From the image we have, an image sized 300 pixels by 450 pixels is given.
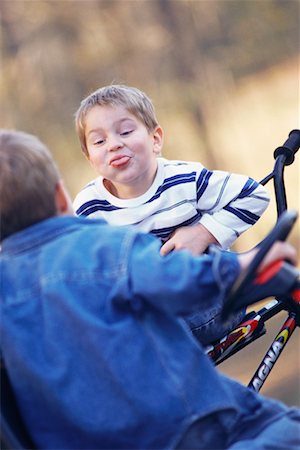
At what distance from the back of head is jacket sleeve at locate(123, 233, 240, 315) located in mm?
220

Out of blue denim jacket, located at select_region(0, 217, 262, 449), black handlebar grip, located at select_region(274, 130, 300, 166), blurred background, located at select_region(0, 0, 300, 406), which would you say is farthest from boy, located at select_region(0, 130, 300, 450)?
blurred background, located at select_region(0, 0, 300, 406)

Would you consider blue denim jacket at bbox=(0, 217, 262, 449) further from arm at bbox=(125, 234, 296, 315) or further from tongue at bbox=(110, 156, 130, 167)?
tongue at bbox=(110, 156, 130, 167)

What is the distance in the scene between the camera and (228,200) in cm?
273

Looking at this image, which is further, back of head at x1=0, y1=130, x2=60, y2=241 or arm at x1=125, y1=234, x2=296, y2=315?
back of head at x1=0, y1=130, x2=60, y2=241

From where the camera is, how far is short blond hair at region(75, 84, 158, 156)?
2711 mm

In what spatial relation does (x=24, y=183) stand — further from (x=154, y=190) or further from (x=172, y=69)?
(x=172, y=69)

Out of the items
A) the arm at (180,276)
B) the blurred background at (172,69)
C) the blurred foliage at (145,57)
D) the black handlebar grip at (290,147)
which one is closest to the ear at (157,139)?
the black handlebar grip at (290,147)

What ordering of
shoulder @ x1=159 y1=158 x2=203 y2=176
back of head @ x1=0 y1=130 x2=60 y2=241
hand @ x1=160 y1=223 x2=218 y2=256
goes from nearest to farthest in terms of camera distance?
back of head @ x1=0 y1=130 x2=60 y2=241 → hand @ x1=160 y1=223 x2=218 y2=256 → shoulder @ x1=159 y1=158 x2=203 y2=176

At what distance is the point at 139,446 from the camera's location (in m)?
1.93

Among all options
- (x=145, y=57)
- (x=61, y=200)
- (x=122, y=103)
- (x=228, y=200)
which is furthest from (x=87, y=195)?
(x=145, y=57)

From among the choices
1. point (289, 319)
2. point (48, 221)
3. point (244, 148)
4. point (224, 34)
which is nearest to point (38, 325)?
point (48, 221)

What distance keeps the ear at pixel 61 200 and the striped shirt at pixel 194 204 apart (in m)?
0.66

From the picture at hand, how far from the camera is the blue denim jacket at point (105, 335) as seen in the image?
73.4 inches

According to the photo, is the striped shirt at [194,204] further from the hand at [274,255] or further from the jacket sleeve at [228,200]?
the hand at [274,255]
